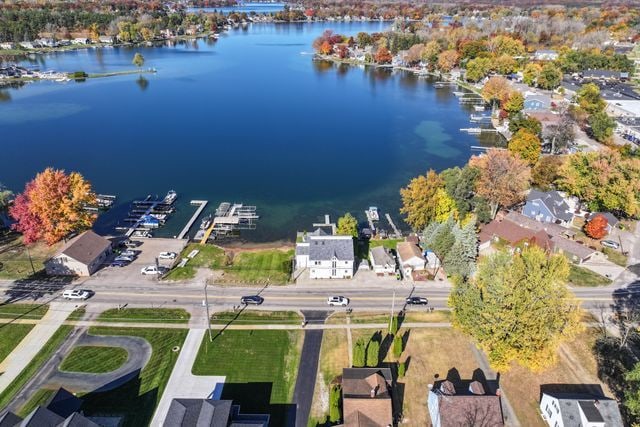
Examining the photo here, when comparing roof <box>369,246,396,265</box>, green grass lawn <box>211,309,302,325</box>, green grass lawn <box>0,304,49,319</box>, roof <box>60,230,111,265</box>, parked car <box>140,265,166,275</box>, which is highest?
roof <box>60,230,111,265</box>

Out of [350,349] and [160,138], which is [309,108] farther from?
[350,349]

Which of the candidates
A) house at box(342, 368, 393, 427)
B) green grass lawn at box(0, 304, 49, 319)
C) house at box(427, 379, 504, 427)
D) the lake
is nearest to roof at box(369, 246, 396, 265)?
the lake

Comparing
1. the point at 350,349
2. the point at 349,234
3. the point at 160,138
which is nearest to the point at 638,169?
the point at 349,234

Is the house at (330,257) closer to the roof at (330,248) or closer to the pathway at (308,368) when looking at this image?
the roof at (330,248)

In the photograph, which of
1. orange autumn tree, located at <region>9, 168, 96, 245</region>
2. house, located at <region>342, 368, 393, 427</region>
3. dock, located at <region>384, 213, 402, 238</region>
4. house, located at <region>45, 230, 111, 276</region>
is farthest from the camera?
dock, located at <region>384, 213, 402, 238</region>

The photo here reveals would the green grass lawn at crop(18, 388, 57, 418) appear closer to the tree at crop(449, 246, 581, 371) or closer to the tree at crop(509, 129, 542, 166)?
the tree at crop(449, 246, 581, 371)

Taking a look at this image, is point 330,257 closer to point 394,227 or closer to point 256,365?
point 256,365
